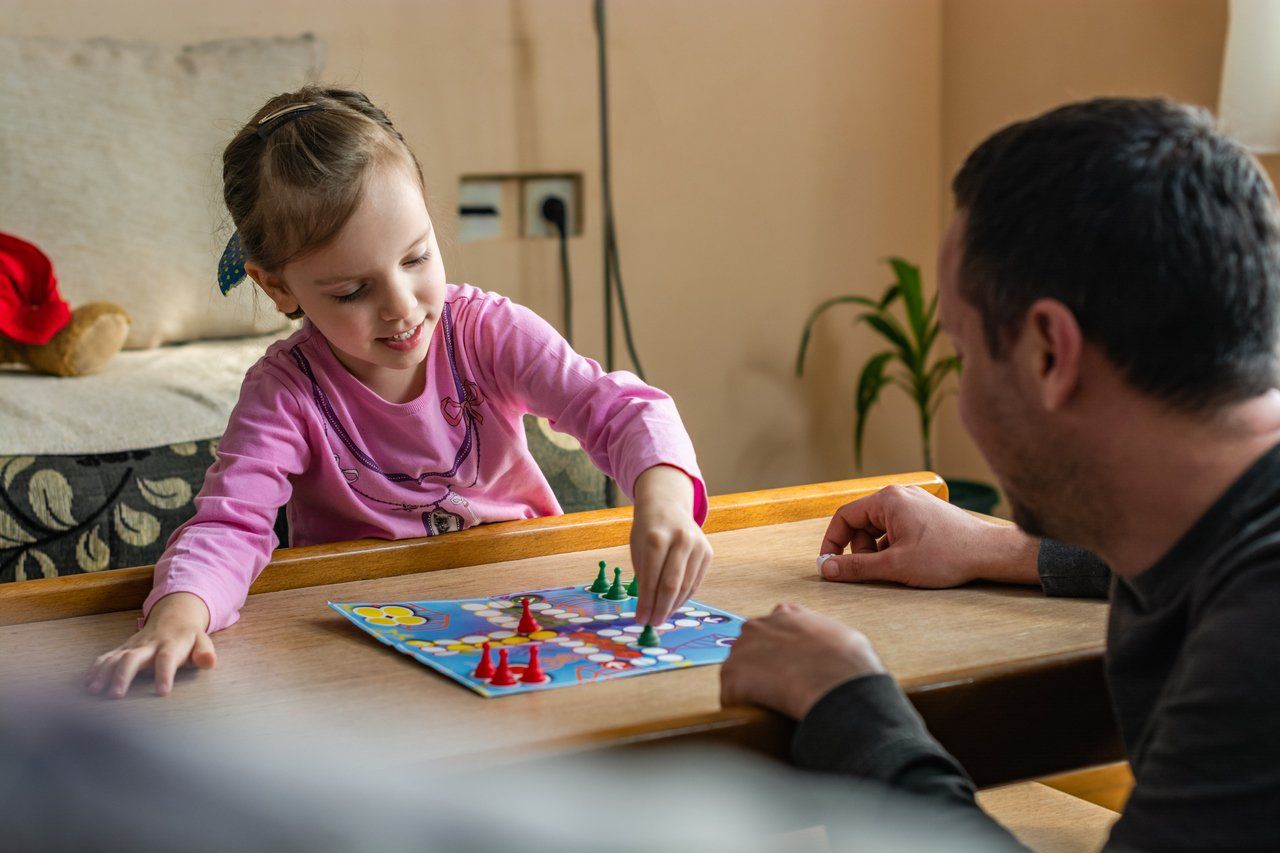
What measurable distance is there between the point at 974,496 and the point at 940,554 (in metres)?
1.88

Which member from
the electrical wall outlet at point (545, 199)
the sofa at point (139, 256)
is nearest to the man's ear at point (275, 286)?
the sofa at point (139, 256)

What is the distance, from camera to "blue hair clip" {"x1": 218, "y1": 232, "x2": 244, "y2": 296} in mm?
1380

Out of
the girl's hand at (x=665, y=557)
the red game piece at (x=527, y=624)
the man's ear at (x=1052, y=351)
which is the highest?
the man's ear at (x=1052, y=351)

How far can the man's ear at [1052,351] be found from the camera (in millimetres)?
653

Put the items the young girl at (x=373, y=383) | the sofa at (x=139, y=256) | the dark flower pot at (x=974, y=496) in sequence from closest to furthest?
the young girl at (x=373, y=383) → the sofa at (x=139, y=256) → the dark flower pot at (x=974, y=496)

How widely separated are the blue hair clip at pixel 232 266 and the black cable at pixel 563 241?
1.68 metres

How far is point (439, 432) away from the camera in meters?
1.37

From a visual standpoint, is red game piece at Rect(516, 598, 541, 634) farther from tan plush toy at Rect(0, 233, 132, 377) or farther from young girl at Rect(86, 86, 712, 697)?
tan plush toy at Rect(0, 233, 132, 377)

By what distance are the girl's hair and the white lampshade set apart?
1698 mm

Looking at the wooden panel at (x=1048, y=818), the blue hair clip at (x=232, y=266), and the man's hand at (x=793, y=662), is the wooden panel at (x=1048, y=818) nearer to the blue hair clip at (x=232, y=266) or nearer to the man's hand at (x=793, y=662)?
the man's hand at (x=793, y=662)

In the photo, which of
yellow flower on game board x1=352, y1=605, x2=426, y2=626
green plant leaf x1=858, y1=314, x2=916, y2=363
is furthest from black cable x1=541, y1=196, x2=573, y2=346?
yellow flower on game board x1=352, y1=605, x2=426, y2=626

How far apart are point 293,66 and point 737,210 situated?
114cm

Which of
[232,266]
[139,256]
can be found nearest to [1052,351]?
[232,266]

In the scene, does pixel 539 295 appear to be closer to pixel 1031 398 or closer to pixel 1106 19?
pixel 1106 19
